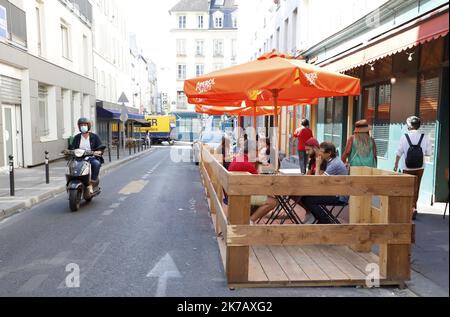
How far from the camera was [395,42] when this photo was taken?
25.4 ft

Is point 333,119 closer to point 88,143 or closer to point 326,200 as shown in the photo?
point 88,143

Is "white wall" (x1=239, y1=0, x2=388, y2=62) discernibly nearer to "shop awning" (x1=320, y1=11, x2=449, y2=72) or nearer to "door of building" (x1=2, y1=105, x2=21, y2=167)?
"shop awning" (x1=320, y1=11, x2=449, y2=72)

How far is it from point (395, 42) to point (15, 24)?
13052 mm

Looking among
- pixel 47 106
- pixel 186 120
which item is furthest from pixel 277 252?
pixel 186 120

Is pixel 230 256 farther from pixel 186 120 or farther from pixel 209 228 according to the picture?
pixel 186 120

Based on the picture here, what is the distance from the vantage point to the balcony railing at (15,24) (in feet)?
45.2

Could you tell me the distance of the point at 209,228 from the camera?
6.71m

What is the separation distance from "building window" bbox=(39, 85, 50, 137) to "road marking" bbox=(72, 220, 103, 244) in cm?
1214

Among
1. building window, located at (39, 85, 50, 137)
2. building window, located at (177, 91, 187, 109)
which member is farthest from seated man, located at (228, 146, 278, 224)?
building window, located at (177, 91, 187, 109)

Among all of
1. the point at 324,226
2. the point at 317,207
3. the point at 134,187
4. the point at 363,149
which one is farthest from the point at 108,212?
the point at 324,226

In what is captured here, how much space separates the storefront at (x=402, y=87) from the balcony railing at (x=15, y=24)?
10879 mm

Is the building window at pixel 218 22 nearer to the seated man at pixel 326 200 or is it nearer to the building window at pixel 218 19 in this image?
the building window at pixel 218 19

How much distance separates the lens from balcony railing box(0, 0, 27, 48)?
13781 millimetres

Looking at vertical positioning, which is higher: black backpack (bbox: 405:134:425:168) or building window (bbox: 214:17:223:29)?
building window (bbox: 214:17:223:29)
